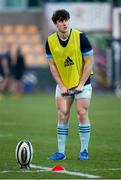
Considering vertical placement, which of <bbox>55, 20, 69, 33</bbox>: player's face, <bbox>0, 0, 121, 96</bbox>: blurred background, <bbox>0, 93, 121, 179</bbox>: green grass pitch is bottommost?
<bbox>0, 0, 121, 96</bbox>: blurred background

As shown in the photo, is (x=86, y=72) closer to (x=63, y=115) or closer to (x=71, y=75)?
(x=71, y=75)

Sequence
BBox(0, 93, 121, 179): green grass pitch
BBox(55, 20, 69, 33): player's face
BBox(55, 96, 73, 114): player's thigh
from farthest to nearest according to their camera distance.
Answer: BBox(55, 96, 73, 114): player's thigh → BBox(55, 20, 69, 33): player's face → BBox(0, 93, 121, 179): green grass pitch

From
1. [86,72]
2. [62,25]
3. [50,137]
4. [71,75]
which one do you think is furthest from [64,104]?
[50,137]

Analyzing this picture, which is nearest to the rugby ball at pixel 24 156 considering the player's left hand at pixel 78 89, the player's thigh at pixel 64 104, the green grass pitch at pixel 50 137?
the green grass pitch at pixel 50 137

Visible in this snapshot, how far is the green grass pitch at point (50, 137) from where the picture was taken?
12.3 m

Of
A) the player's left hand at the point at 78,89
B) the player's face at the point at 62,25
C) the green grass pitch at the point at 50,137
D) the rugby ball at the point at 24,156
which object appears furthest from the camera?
the player's left hand at the point at 78,89

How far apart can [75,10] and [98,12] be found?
3.67 feet

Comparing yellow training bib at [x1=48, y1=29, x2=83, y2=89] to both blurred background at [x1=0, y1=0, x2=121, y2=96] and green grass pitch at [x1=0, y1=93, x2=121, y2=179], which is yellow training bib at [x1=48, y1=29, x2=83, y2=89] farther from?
blurred background at [x1=0, y1=0, x2=121, y2=96]

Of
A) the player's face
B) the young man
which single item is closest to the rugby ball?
the young man

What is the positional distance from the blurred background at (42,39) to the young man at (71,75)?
25.0m

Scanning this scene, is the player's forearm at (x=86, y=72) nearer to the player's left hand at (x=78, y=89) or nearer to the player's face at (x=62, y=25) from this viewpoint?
the player's left hand at (x=78, y=89)

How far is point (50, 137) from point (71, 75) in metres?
4.63

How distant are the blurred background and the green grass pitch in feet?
24.3

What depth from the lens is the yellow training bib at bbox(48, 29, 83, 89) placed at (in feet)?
45.5
